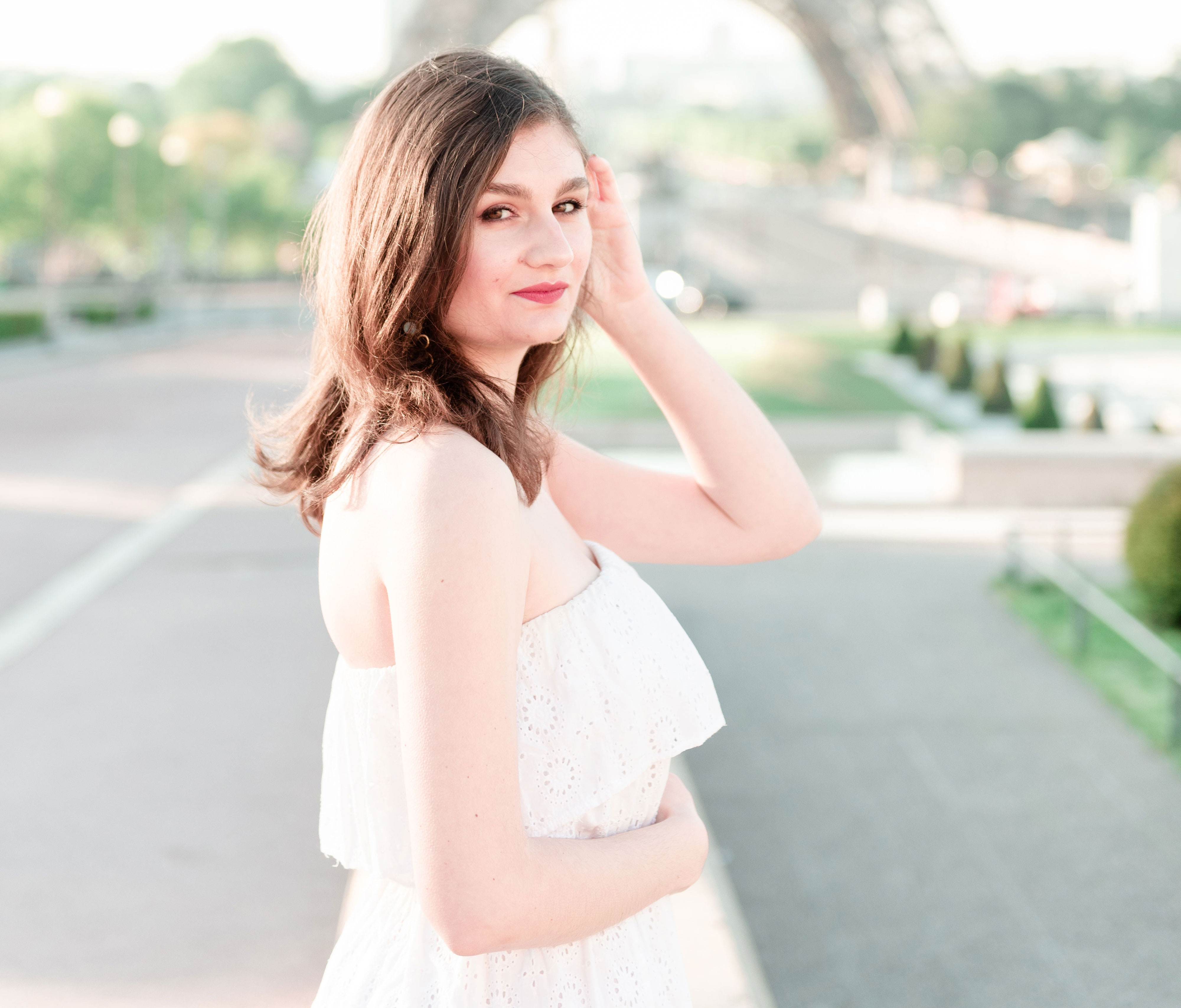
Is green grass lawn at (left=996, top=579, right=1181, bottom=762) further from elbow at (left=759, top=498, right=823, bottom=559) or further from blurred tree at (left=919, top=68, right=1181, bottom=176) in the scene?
blurred tree at (left=919, top=68, right=1181, bottom=176)

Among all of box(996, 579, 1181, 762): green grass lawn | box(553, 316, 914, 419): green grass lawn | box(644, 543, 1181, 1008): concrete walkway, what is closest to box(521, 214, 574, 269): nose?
box(644, 543, 1181, 1008): concrete walkway

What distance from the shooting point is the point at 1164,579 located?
22.0 ft

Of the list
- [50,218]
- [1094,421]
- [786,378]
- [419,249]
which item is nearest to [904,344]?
[786,378]

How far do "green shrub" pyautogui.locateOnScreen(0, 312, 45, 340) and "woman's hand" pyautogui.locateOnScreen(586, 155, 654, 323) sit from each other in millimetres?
25449

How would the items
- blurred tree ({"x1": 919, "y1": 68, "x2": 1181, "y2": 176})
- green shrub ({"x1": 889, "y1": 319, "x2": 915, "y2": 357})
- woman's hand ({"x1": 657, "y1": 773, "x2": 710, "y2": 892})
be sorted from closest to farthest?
woman's hand ({"x1": 657, "y1": 773, "x2": 710, "y2": 892}), green shrub ({"x1": 889, "y1": 319, "x2": 915, "y2": 357}), blurred tree ({"x1": 919, "y1": 68, "x2": 1181, "y2": 176})

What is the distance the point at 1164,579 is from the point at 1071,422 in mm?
7974

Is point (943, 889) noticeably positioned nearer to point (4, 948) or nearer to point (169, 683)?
point (4, 948)

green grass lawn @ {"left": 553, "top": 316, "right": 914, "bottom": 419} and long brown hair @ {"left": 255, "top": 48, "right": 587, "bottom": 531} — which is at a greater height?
long brown hair @ {"left": 255, "top": 48, "right": 587, "bottom": 531}

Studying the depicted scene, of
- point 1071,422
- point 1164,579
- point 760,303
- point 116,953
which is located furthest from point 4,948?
point 760,303

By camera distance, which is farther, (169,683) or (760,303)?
(760,303)

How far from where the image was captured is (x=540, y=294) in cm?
136

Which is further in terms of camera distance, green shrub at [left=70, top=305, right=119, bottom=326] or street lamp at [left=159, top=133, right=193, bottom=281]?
street lamp at [left=159, top=133, right=193, bottom=281]

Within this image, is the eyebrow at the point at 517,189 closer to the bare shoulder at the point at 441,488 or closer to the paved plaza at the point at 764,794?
the bare shoulder at the point at 441,488

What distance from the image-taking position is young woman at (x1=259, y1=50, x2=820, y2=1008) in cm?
116
